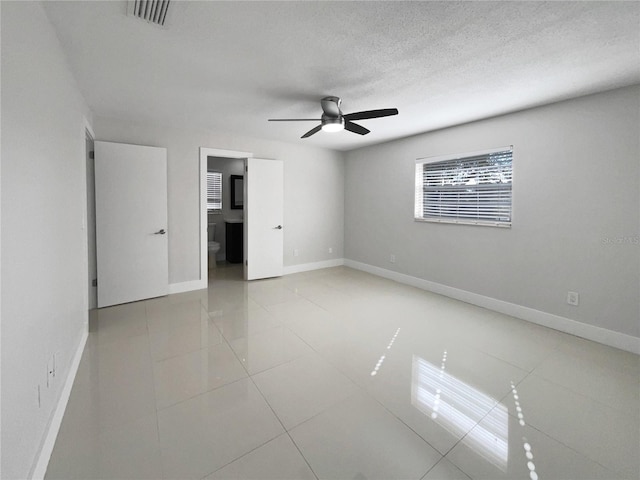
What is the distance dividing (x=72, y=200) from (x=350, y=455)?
8.93 ft

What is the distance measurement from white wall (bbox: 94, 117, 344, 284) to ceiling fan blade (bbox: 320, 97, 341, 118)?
218cm

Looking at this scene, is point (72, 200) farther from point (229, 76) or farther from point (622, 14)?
point (622, 14)

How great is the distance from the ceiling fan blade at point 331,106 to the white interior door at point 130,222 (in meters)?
2.45

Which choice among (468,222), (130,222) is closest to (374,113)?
(468,222)

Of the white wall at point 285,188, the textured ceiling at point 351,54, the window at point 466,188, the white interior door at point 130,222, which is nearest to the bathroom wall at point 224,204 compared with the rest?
the white wall at point 285,188

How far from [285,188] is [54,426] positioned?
13.7 feet

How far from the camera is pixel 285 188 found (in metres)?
5.15

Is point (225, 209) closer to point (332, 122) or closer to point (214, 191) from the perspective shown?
point (214, 191)

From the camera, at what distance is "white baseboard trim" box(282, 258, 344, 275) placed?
17.5 feet

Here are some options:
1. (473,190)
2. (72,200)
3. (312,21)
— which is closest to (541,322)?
(473,190)

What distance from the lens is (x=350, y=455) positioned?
1.48 meters

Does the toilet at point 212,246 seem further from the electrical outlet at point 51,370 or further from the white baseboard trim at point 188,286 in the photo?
the electrical outlet at point 51,370

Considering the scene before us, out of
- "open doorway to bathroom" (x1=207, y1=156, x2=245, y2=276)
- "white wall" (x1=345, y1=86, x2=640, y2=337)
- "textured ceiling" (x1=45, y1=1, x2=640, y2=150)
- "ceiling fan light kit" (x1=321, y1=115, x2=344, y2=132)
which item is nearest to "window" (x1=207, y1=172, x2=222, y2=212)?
"open doorway to bathroom" (x1=207, y1=156, x2=245, y2=276)

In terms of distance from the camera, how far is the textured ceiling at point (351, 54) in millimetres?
1661
